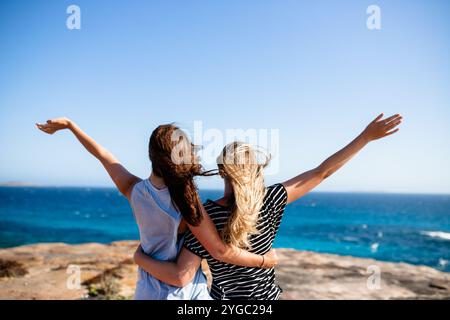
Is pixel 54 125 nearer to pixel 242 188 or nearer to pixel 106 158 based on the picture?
pixel 106 158

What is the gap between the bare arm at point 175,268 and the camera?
2.05m

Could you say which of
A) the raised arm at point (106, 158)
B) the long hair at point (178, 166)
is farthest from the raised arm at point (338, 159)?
the raised arm at point (106, 158)

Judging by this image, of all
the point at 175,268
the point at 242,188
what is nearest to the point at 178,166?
the point at 242,188

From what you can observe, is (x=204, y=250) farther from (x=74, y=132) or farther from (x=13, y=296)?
(x=13, y=296)

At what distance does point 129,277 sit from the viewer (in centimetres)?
→ 1134

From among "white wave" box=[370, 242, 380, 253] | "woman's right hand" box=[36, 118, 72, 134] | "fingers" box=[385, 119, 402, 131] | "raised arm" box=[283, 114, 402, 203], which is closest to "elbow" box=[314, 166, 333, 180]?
"raised arm" box=[283, 114, 402, 203]

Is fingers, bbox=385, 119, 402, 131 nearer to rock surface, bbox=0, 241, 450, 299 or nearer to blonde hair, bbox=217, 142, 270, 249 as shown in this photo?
blonde hair, bbox=217, 142, 270, 249

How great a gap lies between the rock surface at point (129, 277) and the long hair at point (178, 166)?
262 inches

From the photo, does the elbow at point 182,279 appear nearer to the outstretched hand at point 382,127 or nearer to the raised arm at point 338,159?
the raised arm at point 338,159

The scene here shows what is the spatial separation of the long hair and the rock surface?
6.65 metres

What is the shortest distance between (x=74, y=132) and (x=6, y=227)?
54930 mm


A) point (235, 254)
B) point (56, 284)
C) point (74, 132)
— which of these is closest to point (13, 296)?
point (56, 284)

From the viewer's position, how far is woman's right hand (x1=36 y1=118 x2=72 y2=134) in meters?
2.46

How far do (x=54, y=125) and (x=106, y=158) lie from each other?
502 millimetres
